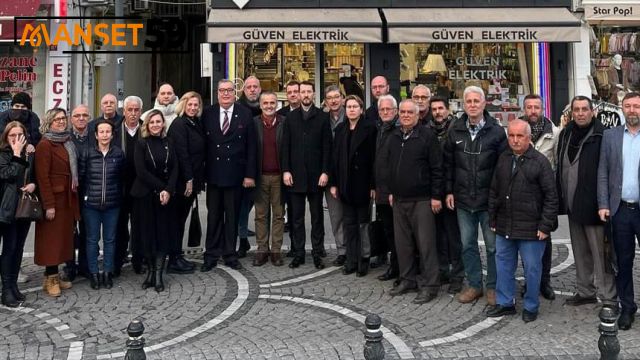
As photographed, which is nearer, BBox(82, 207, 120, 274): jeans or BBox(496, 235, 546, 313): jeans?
BBox(496, 235, 546, 313): jeans

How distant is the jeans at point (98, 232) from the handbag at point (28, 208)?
62 centimetres

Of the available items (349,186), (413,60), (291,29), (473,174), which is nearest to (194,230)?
(349,186)

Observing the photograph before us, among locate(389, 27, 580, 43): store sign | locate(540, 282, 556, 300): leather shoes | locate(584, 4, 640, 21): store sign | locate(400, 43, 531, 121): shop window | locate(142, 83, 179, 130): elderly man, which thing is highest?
locate(584, 4, 640, 21): store sign

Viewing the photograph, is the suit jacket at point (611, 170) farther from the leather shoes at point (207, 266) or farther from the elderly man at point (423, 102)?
the leather shoes at point (207, 266)

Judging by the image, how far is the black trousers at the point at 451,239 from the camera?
7.04 m

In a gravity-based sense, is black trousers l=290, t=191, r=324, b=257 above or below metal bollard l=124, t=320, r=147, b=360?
above

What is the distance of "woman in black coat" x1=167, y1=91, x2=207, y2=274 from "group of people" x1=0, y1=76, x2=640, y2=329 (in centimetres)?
2

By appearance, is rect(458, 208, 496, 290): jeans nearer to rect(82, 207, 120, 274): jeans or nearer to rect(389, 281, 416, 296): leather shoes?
rect(389, 281, 416, 296): leather shoes

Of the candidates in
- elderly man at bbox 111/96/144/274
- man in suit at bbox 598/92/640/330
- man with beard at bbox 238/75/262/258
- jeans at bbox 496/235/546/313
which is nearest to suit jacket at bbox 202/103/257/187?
man with beard at bbox 238/75/262/258

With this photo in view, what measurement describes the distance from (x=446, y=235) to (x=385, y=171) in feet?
3.20

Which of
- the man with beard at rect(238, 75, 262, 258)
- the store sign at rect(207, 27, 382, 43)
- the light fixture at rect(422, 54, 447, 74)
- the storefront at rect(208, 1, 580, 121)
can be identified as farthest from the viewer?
the light fixture at rect(422, 54, 447, 74)

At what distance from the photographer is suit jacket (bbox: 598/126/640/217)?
585 cm

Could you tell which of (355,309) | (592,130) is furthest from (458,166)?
(355,309)

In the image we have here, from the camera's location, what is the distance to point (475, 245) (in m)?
6.63
